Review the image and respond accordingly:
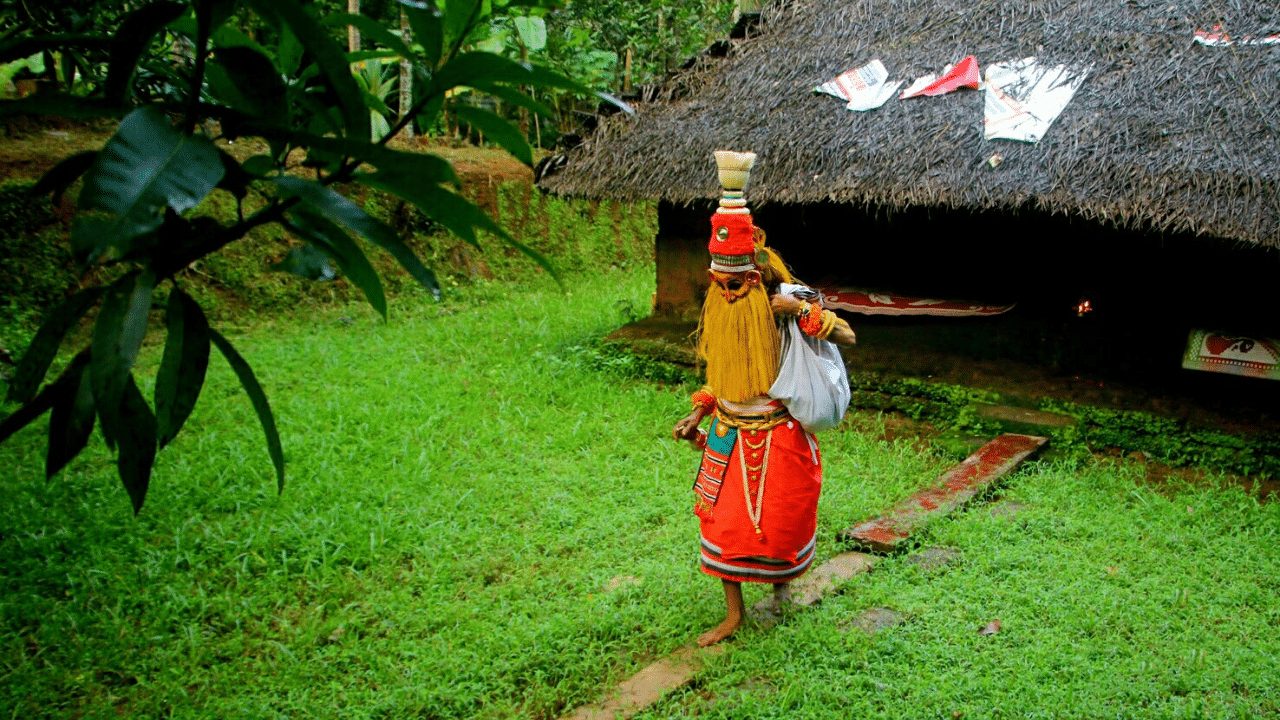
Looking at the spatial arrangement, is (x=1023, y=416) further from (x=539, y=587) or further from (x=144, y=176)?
(x=144, y=176)

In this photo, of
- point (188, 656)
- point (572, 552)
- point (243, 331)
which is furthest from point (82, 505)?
point (243, 331)

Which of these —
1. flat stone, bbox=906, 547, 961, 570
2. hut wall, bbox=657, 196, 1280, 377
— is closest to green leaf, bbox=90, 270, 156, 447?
flat stone, bbox=906, 547, 961, 570

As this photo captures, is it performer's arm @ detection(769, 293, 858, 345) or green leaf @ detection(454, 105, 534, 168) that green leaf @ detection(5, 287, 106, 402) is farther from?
performer's arm @ detection(769, 293, 858, 345)

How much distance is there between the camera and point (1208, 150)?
525cm

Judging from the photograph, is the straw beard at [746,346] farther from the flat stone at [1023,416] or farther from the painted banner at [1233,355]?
the painted banner at [1233,355]

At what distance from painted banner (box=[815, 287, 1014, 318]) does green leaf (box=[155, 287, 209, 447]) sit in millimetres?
5780

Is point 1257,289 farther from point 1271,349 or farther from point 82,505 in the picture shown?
point 82,505

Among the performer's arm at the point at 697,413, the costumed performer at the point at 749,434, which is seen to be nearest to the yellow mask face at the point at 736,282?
the costumed performer at the point at 749,434

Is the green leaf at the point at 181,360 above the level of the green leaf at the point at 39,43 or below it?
below

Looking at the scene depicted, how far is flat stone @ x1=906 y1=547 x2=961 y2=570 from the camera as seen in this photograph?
161 inches

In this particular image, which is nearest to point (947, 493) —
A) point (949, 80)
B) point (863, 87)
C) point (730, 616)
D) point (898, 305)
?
point (730, 616)

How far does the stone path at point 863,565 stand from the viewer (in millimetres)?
3178

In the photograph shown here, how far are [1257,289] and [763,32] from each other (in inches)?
162

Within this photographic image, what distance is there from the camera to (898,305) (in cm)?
707
